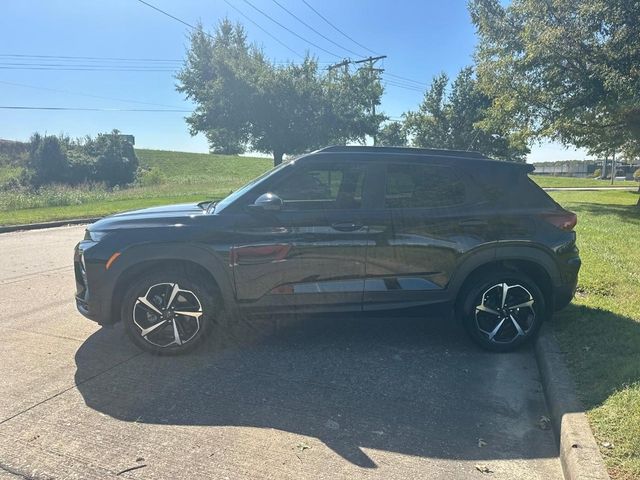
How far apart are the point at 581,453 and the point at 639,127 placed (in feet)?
59.7

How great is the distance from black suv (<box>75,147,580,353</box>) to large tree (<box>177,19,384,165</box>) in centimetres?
2395

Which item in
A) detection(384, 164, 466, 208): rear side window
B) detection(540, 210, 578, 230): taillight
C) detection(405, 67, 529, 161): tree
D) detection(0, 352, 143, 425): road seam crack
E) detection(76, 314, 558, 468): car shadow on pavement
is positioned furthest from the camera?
detection(405, 67, 529, 161): tree

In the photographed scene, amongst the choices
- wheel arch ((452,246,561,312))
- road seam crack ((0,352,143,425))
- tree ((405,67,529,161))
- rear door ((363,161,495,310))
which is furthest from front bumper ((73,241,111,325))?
tree ((405,67,529,161))

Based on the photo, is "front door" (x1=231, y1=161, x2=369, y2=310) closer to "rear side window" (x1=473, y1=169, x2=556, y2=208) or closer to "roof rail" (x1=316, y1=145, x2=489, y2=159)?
"roof rail" (x1=316, y1=145, x2=489, y2=159)

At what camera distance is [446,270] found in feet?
13.7

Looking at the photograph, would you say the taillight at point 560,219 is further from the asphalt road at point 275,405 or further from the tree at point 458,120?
the tree at point 458,120

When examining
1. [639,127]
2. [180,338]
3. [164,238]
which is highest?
[639,127]

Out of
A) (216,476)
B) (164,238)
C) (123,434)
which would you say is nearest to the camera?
(216,476)

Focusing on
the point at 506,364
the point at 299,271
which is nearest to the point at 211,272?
the point at 299,271

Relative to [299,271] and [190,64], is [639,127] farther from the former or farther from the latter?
[190,64]

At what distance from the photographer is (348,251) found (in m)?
4.00

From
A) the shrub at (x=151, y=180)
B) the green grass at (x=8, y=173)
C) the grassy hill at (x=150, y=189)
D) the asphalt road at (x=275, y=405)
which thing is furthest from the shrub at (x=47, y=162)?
the asphalt road at (x=275, y=405)

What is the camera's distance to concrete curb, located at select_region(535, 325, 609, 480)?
2.54 m

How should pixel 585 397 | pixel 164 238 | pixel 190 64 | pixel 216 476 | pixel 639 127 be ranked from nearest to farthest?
pixel 216 476 < pixel 585 397 < pixel 164 238 < pixel 639 127 < pixel 190 64
